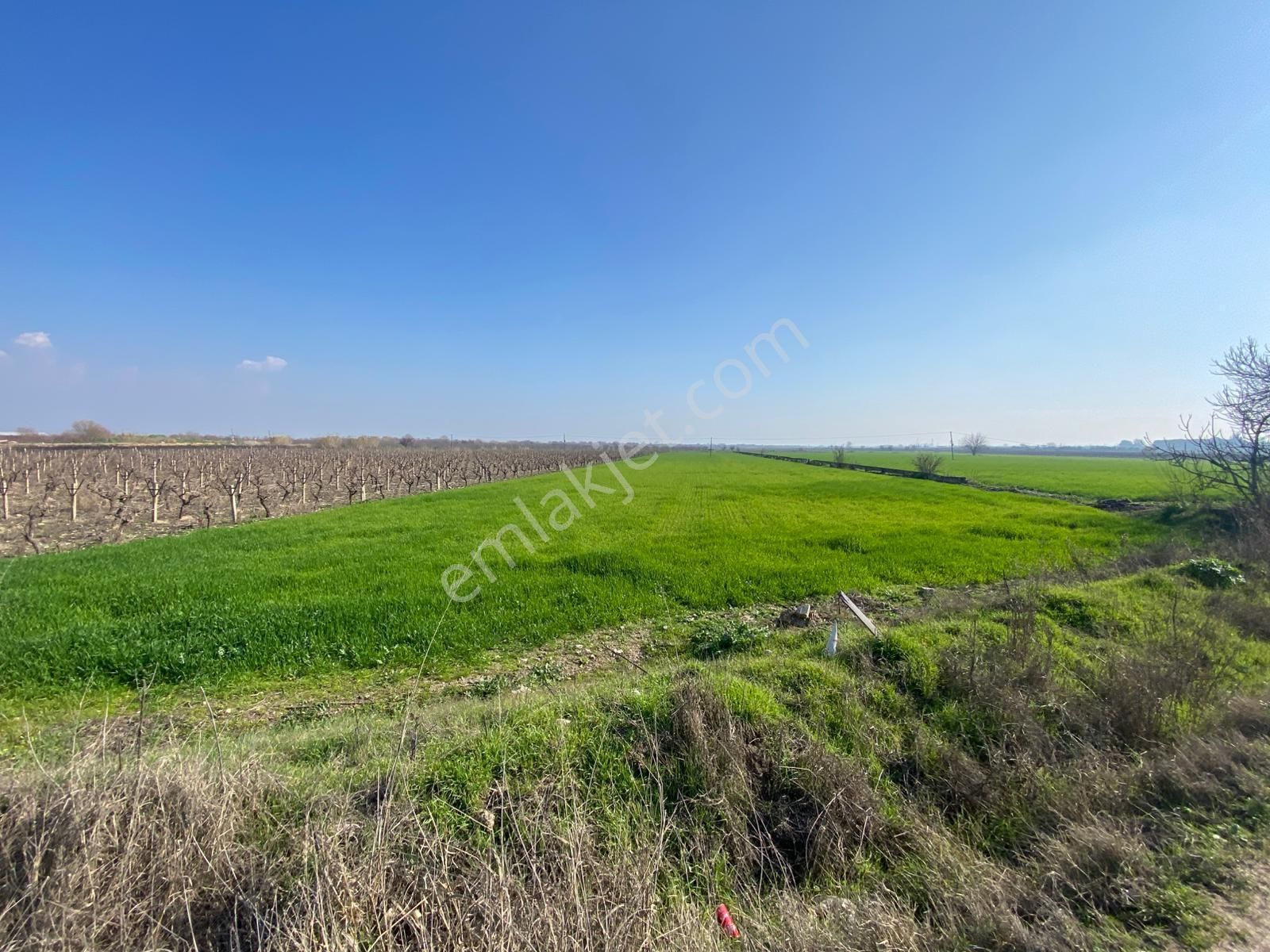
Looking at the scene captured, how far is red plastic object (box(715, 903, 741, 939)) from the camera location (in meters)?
2.96

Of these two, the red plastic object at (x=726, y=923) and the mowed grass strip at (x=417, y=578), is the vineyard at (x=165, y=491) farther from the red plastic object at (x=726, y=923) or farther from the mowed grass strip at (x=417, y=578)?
the red plastic object at (x=726, y=923)

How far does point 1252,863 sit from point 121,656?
39.4 ft

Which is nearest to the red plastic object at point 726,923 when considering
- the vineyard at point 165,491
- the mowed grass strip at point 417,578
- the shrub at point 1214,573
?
the mowed grass strip at point 417,578

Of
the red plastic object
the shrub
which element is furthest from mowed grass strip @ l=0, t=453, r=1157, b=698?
the red plastic object

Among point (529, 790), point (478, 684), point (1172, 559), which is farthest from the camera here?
point (1172, 559)

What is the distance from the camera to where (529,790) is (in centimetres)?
370

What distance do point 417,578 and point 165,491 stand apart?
2801cm

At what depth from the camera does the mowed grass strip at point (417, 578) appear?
23.3 ft

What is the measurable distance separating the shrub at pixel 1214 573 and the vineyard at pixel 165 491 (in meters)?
30.5

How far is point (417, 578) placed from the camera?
11.1 meters

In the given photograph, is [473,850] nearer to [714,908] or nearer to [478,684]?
[714,908]

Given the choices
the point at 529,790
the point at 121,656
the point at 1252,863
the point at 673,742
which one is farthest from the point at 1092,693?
the point at 121,656

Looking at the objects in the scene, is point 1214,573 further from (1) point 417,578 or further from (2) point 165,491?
(2) point 165,491

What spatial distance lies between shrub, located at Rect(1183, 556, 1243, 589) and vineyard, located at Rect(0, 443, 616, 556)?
3047 cm
